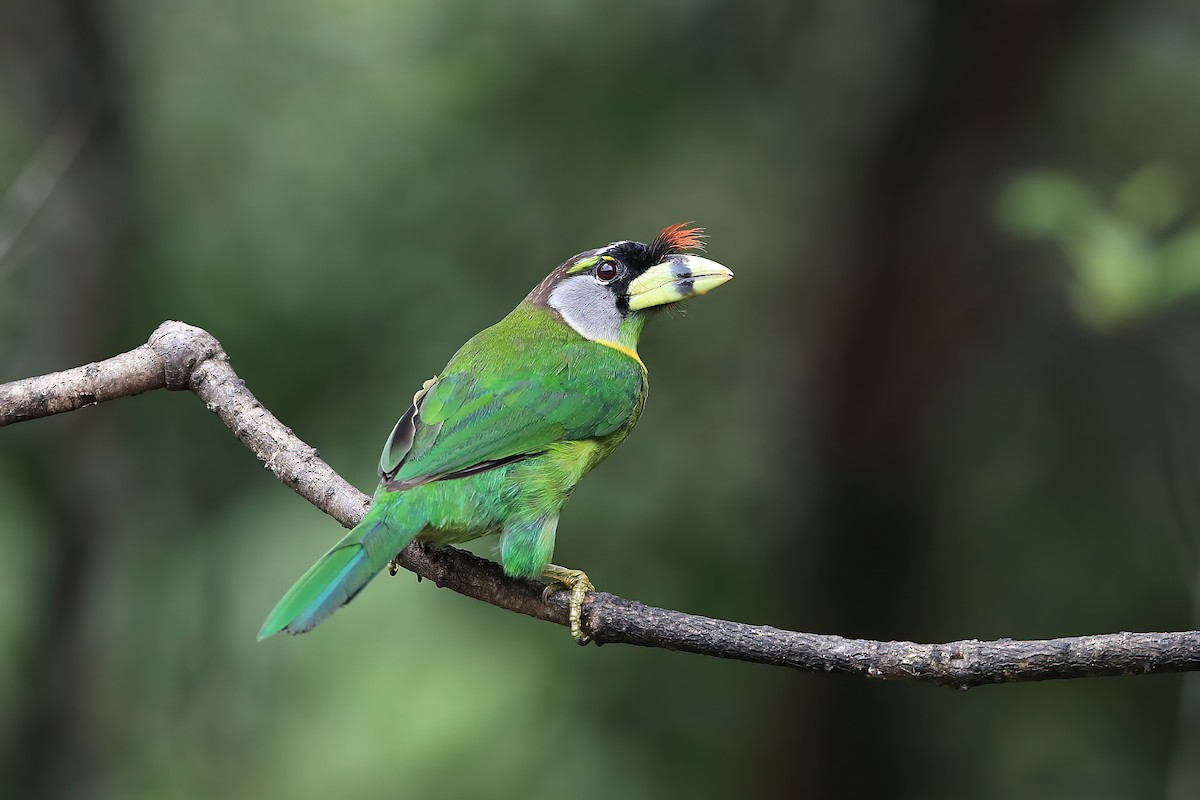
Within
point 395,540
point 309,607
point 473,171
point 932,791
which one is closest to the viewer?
point 309,607

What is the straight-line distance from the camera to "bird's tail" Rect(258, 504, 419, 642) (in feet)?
7.30

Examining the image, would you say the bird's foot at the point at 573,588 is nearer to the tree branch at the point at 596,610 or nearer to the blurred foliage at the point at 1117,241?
the tree branch at the point at 596,610

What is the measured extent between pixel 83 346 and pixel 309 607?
2.51 meters

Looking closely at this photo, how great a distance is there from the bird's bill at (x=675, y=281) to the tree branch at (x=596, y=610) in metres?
1.02

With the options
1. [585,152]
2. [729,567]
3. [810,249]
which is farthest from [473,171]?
[729,567]

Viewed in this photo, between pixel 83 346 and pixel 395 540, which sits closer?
pixel 395 540

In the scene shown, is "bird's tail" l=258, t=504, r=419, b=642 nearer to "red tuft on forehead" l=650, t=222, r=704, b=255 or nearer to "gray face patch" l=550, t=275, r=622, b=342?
"gray face patch" l=550, t=275, r=622, b=342

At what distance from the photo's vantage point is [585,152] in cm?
493

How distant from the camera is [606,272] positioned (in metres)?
3.52

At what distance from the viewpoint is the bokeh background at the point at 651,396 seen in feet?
14.6

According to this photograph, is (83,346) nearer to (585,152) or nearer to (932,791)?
(585,152)

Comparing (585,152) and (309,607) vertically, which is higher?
(585,152)

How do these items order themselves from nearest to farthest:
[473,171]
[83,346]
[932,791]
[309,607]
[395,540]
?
1. [309,607]
2. [395,540]
3. [83,346]
4. [932,791]
5. [473,171]

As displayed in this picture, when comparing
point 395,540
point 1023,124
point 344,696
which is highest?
point 1023,124
